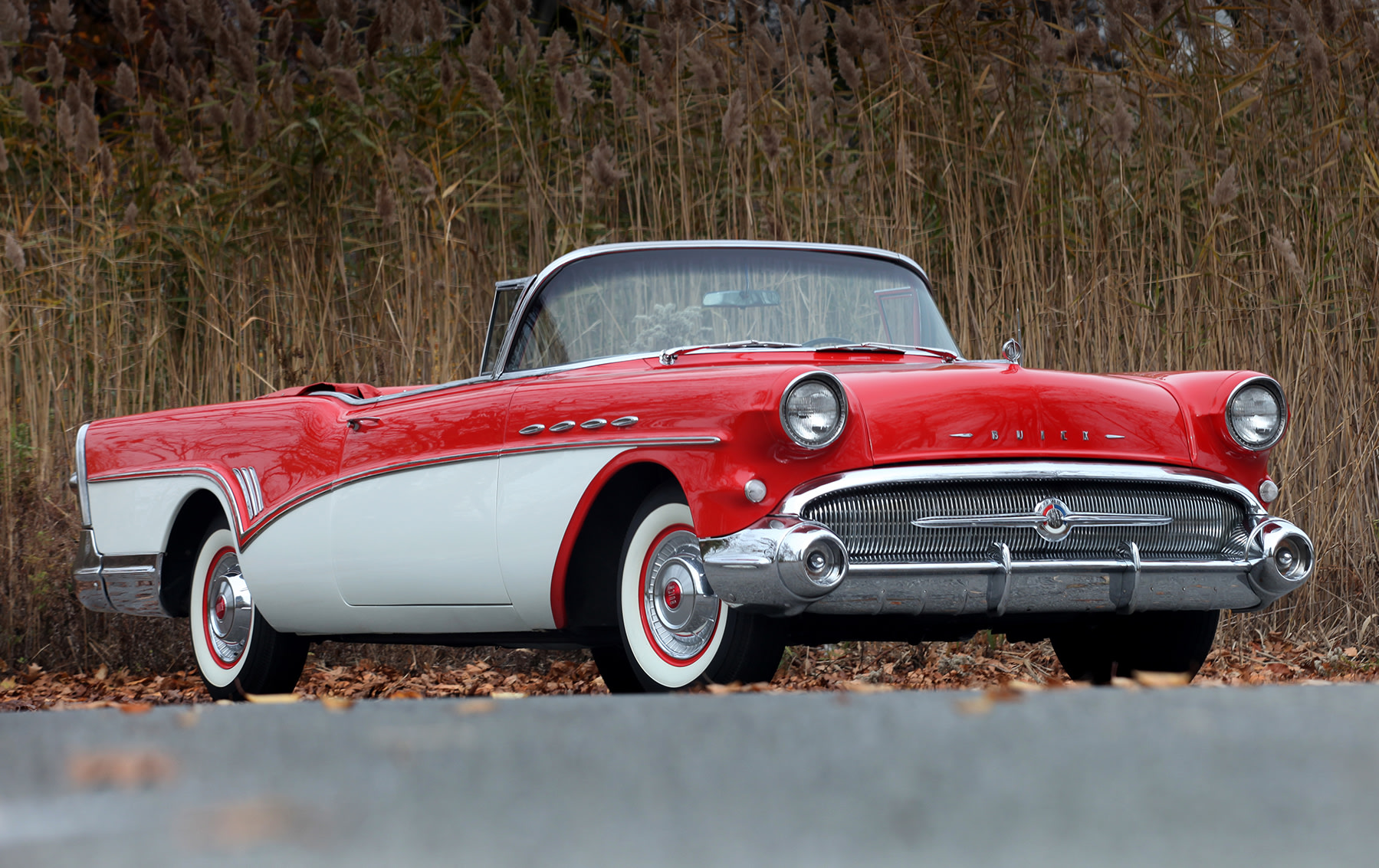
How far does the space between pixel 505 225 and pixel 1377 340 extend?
12.3ft

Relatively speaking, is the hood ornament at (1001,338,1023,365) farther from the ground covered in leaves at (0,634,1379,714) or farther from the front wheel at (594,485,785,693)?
the front wheel at (594,485,785,693)

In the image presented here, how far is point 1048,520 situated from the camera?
13.9 ft

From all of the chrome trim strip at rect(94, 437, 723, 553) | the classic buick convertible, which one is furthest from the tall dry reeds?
the classic buick convertible

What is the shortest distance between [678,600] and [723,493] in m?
0.36

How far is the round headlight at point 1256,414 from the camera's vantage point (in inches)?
184

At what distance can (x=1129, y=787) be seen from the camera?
2.46 metres

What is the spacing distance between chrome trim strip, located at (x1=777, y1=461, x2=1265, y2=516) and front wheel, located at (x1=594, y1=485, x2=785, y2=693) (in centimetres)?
34

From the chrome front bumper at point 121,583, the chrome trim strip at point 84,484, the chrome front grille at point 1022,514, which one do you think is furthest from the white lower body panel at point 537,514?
the chrome trim strip at point 84,484

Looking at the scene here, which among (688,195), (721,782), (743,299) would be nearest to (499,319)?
(743,299)

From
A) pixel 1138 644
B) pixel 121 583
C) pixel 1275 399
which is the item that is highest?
pixel 1275 399

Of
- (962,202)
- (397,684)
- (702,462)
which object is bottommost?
(397,684)

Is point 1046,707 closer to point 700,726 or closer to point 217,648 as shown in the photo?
point 700,726

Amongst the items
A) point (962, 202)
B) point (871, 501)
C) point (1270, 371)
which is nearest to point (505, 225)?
point (962, 202)

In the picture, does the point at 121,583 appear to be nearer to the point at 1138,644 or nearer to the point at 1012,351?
the point at 1012,351
